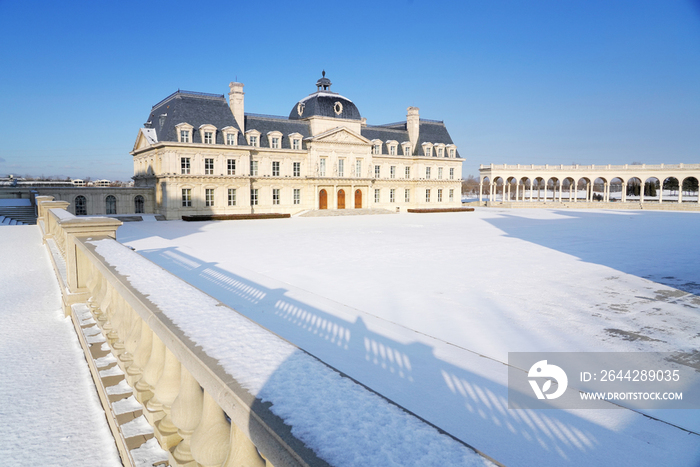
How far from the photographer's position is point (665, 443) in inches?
176

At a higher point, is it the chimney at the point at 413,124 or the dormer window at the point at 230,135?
the chimney at the point at 413,124

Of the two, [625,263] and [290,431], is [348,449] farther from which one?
[625,263]

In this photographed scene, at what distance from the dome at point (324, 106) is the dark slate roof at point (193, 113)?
9.40 m

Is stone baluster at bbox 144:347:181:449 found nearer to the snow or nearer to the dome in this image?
the snow

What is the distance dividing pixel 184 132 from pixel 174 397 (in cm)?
3859

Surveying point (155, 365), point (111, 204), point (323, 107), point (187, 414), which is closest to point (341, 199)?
point (323, 107)

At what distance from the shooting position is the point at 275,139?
146 feet

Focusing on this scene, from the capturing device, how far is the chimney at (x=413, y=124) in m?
55.4

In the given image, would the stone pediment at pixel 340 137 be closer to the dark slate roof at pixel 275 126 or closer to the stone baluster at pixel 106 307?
the dark slate roof at pixel 275 126

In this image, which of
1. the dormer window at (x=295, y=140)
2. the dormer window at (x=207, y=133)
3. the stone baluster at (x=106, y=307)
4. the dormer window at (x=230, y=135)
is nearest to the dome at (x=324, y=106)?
the dormer window at (x=295, y=140)

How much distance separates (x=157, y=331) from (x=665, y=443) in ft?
16.5

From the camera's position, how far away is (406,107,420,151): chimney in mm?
55406

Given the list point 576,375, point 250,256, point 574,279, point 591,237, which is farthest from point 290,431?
point 591,237

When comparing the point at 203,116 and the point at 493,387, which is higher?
the point at 203,116
